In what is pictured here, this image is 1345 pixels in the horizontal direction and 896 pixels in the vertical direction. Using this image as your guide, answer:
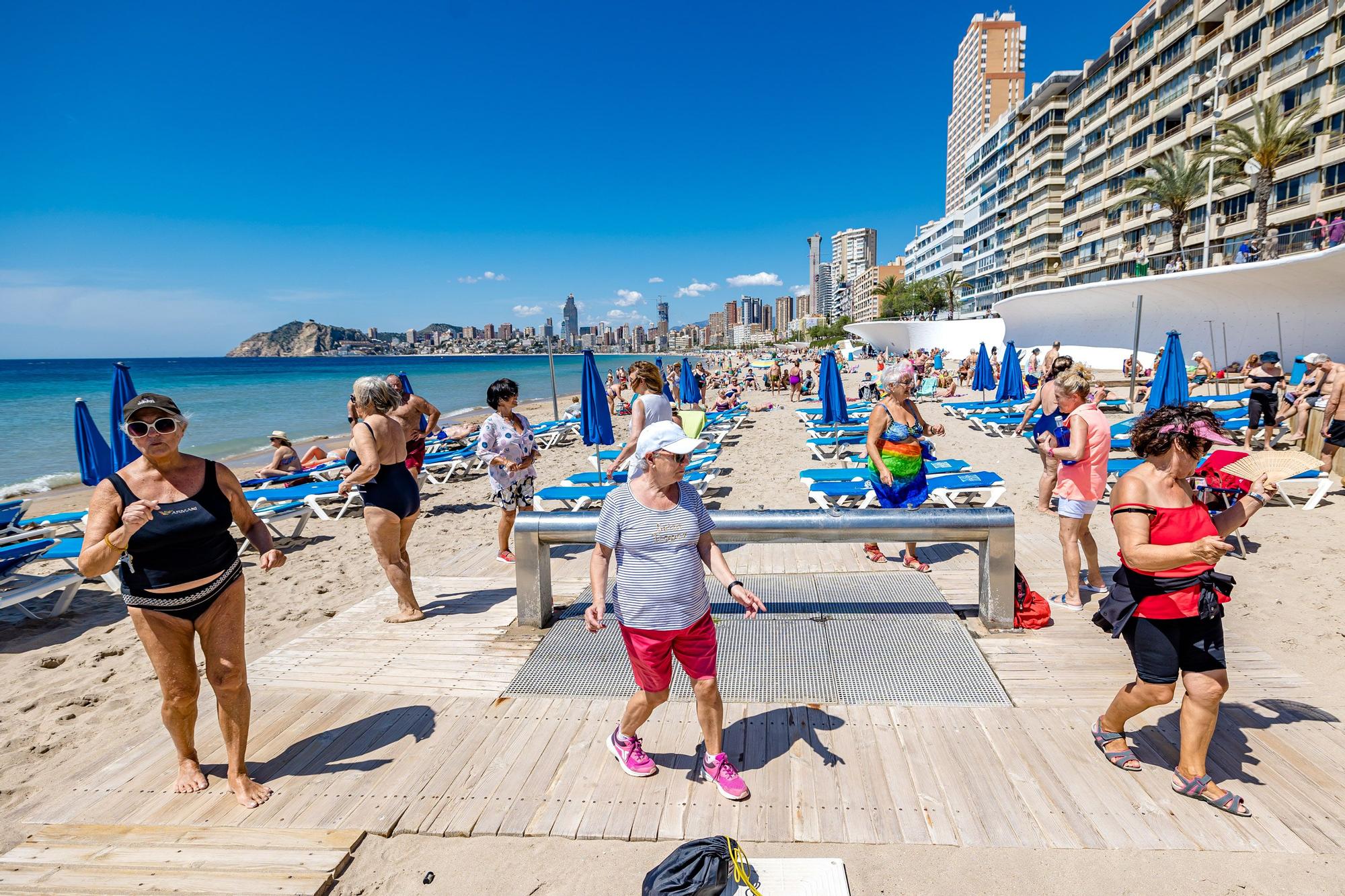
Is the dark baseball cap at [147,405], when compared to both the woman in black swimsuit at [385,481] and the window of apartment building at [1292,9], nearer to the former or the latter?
the woman in black swimsuit at [385,481]

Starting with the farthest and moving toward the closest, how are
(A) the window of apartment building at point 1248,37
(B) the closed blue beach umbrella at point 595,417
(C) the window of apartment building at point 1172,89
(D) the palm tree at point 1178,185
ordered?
1. (C) the window of apartment building at point 1172,89
2. (D) the palm tree at point 1178,185
3. (A) the window of apartment building at point 1248,37
4. (B) the closed blue beach umbrella at point 595,417

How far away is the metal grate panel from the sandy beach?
1.05 metres

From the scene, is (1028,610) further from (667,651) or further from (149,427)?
(149,427)

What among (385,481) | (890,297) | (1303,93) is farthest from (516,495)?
(890,297)

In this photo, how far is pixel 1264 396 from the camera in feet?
33.6

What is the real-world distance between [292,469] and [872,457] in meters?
9.88

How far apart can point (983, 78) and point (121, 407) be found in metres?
132

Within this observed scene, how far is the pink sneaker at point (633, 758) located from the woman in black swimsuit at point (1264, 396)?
11.6 metres

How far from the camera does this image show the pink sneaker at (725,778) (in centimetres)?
266

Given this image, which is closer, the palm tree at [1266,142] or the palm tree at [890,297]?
the palm tree at [1266,142]

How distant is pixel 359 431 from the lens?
4.18m

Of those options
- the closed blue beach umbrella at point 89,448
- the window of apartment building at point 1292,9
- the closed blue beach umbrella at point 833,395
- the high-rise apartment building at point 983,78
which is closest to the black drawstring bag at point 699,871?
the closed blue beach umbrella at point 89,448

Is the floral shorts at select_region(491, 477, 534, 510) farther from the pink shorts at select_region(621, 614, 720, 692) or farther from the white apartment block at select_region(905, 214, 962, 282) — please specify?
the white apartment block at select_region(905, 214, 962, 282)

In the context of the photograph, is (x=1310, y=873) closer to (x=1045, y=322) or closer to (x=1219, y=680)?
(x=1219, y=680)
